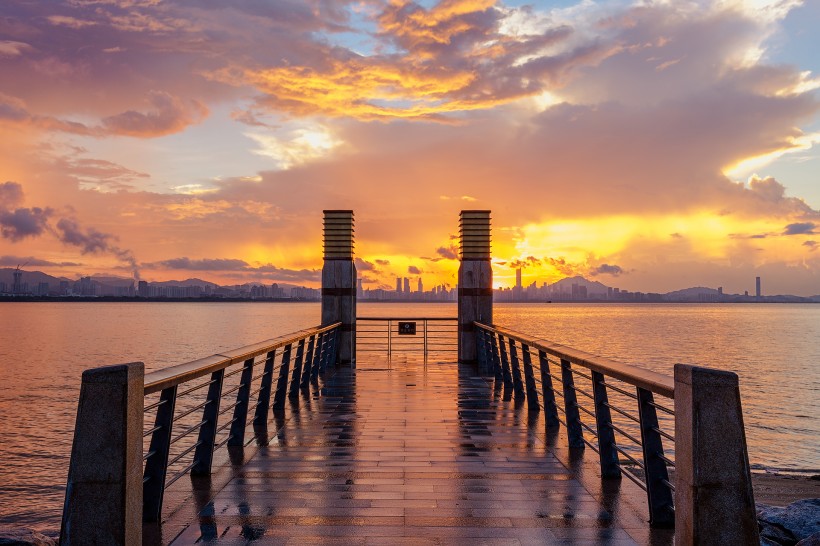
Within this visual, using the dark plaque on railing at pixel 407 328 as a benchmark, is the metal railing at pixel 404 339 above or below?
below

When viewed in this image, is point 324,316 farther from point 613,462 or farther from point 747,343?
point 747,343

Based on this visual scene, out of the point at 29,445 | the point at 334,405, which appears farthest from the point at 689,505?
the point at 29,445

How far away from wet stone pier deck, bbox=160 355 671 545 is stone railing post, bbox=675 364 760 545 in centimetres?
88

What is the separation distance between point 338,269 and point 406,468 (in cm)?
1035

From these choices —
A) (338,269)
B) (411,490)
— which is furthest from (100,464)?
(338,269)

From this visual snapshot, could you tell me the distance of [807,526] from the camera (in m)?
6.64

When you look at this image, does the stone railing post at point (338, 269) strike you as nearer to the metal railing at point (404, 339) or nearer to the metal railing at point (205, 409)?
the metal railing at point (404, 339)

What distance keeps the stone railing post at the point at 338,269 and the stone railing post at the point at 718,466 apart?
42.7ft

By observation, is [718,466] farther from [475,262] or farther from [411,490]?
[475,262]

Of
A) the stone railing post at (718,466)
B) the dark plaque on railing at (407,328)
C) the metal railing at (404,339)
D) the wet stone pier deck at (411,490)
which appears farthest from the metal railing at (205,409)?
the dark plaque on railing at (407,328)

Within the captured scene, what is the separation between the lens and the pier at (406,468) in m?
3.63

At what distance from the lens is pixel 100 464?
3.66m

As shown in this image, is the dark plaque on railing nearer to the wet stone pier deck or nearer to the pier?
the pier

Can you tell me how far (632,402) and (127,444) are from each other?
76.2ft
